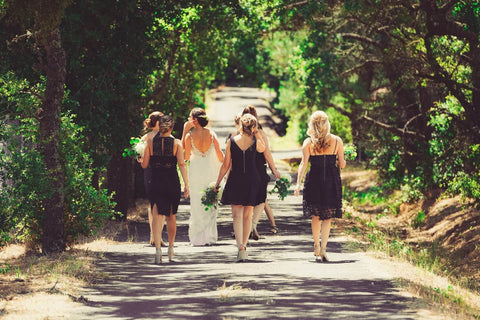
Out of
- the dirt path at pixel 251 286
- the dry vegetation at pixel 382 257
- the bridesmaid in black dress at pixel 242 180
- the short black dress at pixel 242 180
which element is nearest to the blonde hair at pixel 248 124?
the bridesmaid in black dress at pixel 242 180

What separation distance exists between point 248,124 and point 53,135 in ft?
10.5

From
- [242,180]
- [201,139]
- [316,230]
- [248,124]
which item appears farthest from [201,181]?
[316,230]

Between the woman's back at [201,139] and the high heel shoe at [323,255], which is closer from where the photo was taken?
the high heel shoe at [323,255]

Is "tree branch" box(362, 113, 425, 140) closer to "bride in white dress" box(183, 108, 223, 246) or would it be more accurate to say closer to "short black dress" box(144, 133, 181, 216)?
"bride in white dress" box(183, 108, 223, 246)

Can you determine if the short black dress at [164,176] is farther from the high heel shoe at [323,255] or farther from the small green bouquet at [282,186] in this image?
the high heel shoe at [323,255]

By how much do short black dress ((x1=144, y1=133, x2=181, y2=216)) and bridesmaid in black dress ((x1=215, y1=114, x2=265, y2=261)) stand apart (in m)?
0.75

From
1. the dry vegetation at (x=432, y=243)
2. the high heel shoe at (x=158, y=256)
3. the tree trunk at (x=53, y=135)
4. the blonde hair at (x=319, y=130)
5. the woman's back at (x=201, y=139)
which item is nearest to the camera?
the dry vegetation at (x=432, y=243)

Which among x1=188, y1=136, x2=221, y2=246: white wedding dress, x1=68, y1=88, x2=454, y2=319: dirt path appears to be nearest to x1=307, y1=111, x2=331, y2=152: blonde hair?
x1=68, y1=88, x2=454, y2=319: dirt path

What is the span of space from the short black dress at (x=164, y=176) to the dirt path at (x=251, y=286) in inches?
36.0

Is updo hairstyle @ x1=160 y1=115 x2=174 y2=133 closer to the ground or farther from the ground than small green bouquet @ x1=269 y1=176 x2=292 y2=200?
farther from the ground

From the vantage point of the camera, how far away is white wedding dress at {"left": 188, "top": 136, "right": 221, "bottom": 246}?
14.9m

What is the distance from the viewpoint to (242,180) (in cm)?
1274

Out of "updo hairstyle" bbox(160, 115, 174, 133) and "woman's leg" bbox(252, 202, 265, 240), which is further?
"woman's leg" bbox(252, 202, 265, 240)

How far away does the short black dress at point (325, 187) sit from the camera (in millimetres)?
12336
